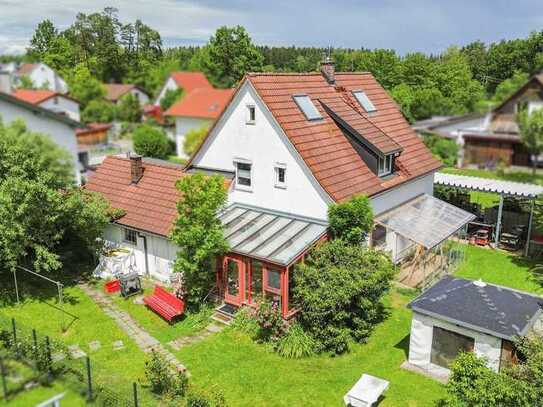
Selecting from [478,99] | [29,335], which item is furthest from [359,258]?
[478,99]

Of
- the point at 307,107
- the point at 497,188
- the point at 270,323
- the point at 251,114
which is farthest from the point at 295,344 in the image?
the point at 497,188

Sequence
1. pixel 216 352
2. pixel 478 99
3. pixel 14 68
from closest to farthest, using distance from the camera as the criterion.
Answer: pixel 478 99
pixel 14 68
pixel 216 352

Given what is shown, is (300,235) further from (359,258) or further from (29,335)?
(29,335)

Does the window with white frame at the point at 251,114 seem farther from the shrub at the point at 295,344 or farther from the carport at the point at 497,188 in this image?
the carport at the point at 497,188

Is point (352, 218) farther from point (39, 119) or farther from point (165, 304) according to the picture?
point (39, 119)

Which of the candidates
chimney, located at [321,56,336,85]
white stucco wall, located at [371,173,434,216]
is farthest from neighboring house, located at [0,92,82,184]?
chimney, located at [321,56,336,85]

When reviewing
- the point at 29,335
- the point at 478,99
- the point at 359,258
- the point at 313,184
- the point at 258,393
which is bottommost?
the point at 258,393

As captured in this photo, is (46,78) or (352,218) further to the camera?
(352,218)
